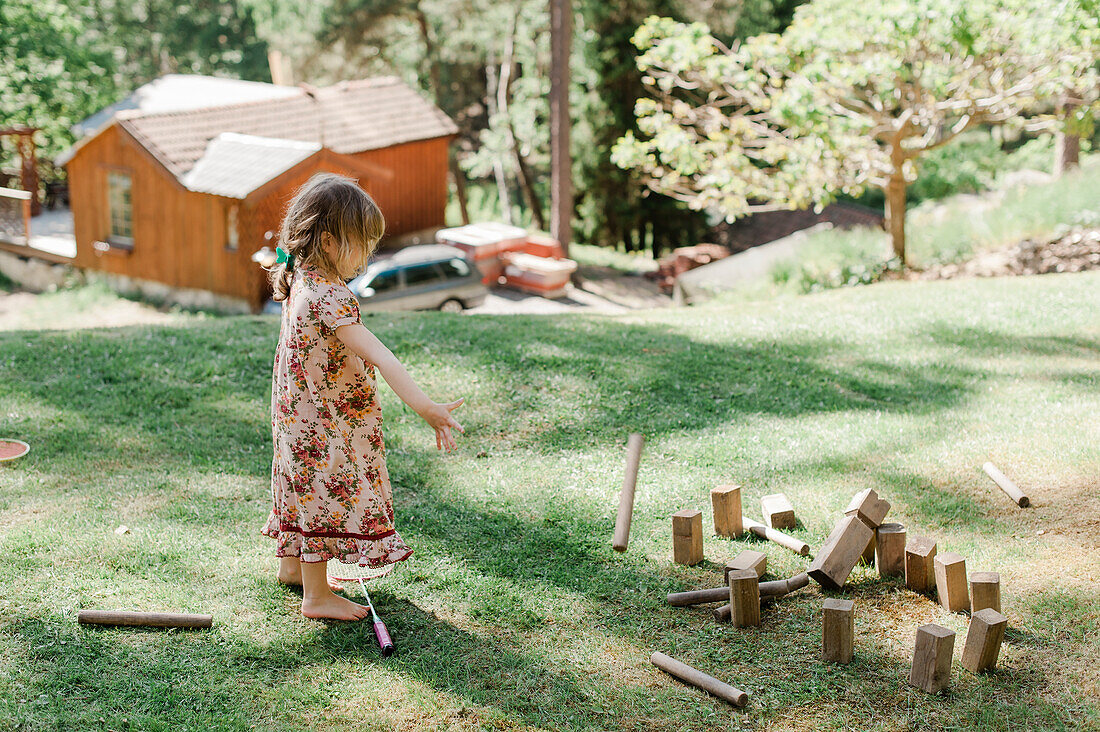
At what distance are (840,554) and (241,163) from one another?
15742 mm

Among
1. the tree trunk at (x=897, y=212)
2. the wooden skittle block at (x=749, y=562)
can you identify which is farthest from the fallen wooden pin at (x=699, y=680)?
the tree trunk at (x=897, y=212)

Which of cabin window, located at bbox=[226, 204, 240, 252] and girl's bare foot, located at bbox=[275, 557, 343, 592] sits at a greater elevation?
cabin window, located at bbox=[226, 204, 240, 252]

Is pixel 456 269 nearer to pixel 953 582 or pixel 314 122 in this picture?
pixel 314 122

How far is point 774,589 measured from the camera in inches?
147

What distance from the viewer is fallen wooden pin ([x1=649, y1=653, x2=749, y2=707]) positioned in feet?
10.2

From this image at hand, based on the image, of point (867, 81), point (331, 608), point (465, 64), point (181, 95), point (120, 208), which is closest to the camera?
point (331, 608)

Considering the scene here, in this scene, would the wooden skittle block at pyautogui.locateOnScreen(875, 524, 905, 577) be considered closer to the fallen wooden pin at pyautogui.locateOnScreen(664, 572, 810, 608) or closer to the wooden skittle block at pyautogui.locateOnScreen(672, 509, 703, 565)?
the fallen wooden pin at pyautogui.locateOnScreen(664, 572, 810, 608)

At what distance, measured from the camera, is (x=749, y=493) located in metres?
4.86

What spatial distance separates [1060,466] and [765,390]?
76.5 inches

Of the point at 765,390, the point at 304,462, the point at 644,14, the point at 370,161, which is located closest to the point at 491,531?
the point at 304,462

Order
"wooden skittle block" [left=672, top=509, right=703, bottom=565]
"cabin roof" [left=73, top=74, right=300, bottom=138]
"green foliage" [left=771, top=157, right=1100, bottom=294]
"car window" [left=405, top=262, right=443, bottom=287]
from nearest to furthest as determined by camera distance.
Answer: "wooden skittle block" [left=672, top=509, right=703, bottom=565] → "green foliage" [left=771, top=157, right=1100, bottom=294] → "car window" [left=405, top=262, right=443, bottom=287] → "cabin roof" [left=73, top=74, right=300, bottom=138]

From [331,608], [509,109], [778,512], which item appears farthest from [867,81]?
Result: [509,109]

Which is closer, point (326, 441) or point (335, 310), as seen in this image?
point (335, 310)

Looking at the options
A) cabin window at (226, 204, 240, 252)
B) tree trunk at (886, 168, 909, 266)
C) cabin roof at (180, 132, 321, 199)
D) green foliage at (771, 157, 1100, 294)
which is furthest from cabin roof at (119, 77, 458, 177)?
tree trunk at (886, 168, 909, 266)
